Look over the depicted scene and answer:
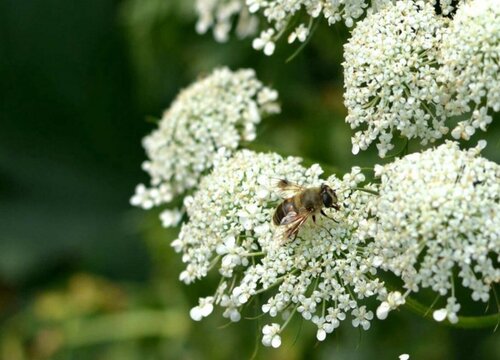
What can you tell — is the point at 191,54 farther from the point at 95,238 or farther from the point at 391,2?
the point at 391,2

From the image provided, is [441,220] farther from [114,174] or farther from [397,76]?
[114,174]

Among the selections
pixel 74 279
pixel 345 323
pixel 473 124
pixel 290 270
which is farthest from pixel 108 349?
pixel 473 124

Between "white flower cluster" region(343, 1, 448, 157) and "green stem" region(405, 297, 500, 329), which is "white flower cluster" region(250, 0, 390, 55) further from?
"green stem" region(405, 297, 500, 329)

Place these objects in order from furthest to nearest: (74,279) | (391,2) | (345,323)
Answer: (74,279) < (345,323) < (391,2)

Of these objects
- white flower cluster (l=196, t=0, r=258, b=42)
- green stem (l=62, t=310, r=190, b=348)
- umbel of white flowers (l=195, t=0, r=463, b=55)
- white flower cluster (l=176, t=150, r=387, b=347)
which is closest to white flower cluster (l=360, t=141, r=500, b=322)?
white flower cluster (l=176, t=150, r=387, b=347)

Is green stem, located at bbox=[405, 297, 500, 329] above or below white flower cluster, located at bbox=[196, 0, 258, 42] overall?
below

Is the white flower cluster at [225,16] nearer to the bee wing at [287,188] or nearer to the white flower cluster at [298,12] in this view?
the white flower cluster at [298,12]
